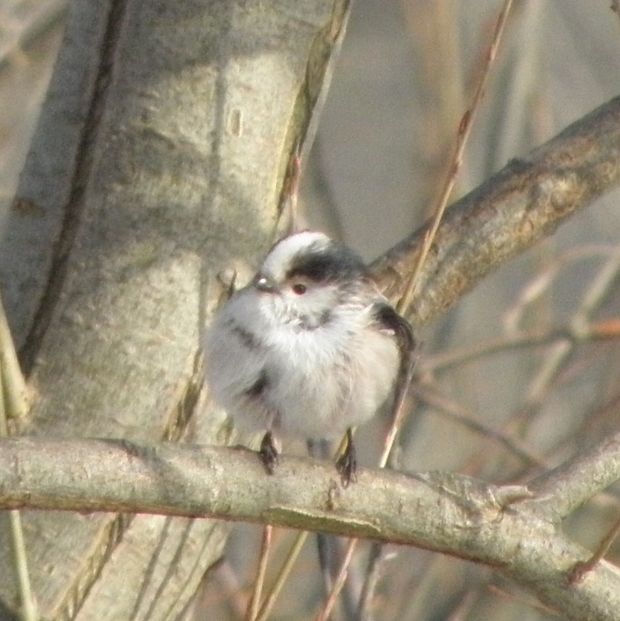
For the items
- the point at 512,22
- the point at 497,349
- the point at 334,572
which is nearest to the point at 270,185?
the point at 334,572

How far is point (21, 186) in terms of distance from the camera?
2.34 meters

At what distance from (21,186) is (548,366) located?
2.18 meters

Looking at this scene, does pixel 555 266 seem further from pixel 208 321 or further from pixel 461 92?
pixel 208 321

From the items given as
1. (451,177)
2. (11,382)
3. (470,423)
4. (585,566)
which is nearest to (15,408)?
(11,382)

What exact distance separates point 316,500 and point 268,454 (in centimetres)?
10

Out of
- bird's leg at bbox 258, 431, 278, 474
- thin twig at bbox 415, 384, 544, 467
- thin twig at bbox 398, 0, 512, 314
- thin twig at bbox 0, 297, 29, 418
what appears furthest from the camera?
thin twig at bbox 415, 384, 544, 467

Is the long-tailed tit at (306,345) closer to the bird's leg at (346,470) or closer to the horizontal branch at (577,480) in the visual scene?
the bird's leg at (346,470)

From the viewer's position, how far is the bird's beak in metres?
2.14

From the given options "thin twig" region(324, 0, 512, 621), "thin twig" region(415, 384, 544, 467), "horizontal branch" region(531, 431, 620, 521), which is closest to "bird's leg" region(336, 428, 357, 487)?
"thin twig" region(324, 0, 512, 621)

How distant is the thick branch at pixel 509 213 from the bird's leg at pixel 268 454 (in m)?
0.49

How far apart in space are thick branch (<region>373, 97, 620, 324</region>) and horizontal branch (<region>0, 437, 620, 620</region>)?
21.0 inches

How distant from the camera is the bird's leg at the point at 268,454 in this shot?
1.76 m

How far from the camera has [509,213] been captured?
2334 mm

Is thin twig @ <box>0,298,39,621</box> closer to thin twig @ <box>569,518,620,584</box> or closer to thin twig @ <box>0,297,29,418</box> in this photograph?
thin twig @ <box>0,297,29,418</box>
